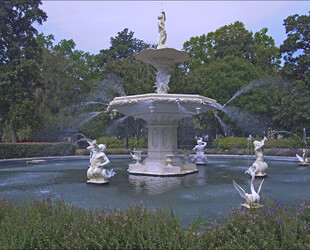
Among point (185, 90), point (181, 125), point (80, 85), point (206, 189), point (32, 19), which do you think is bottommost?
point (206, 189)

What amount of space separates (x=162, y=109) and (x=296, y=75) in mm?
21411

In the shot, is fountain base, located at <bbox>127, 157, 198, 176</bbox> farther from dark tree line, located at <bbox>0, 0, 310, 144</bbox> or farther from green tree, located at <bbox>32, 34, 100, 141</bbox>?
green tree, located at <bbox>32, 34, 100, 141</bbox>

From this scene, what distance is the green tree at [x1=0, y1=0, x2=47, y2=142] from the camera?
2459 cm

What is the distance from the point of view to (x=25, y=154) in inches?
814

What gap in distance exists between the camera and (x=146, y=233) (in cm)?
385

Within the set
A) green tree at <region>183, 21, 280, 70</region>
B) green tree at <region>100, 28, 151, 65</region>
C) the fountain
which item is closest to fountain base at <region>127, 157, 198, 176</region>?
the fountain

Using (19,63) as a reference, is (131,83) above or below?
below

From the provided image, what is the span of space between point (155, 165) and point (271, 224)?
8.11m

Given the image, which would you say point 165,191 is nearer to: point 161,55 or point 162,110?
point 162,110

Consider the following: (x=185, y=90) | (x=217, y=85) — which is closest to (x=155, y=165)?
(x=185, y=90)

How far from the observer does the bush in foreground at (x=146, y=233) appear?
3.65m

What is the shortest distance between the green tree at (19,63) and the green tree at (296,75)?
2271 cm

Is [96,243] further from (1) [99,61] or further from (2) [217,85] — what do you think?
(1) [99,61]

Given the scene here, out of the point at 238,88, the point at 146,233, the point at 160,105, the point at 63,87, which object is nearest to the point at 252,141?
the point at 238,88
